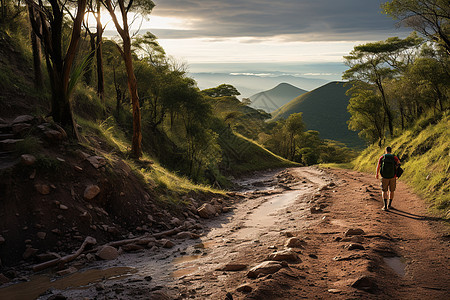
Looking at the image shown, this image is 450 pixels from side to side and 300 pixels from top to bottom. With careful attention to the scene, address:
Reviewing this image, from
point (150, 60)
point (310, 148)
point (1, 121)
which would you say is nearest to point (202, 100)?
point (150, 60)

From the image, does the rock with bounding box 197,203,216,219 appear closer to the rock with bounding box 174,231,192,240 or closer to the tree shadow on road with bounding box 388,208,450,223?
the rock with bounding box 174,231,192,240

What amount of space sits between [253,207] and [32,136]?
9.51 m

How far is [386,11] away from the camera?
19.3 meters

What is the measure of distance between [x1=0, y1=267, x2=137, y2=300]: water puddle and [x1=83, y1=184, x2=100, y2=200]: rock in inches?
99.4

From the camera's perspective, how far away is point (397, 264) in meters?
5.47

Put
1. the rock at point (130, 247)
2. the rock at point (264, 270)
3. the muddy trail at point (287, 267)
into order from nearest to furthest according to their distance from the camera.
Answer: the muddy trail at point (287, 267) → the rock at point (264, 270) → the rock at point (130, 247)

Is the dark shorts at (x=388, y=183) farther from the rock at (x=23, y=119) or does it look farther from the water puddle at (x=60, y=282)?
the rock at (x=23, y=119)

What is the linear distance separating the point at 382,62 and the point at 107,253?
37331mm

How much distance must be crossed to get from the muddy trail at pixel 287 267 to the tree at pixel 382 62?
2888 cm

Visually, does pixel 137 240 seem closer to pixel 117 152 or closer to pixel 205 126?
pixel 117 152

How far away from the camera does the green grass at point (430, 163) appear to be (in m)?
10.6

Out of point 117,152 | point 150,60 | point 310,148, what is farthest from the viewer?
point 310,148

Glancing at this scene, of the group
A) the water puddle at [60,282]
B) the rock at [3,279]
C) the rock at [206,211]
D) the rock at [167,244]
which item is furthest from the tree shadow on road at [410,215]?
the rock at [3,279]

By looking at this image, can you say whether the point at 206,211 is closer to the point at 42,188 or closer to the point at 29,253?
the point at 42,188
